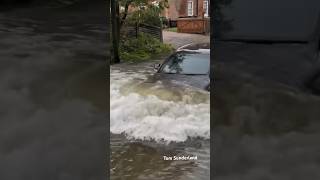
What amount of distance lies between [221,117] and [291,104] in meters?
0.41

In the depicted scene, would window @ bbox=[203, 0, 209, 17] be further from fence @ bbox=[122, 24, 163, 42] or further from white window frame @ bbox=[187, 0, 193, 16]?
fence @ bbox=[122, 24, 163, 42]

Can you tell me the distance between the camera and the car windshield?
10.7 feet

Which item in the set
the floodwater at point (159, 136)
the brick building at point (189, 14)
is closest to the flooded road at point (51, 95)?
the floodwater at point (159, 136)

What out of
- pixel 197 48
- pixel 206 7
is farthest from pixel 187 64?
pixel 206 7

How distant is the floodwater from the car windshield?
0.57ft

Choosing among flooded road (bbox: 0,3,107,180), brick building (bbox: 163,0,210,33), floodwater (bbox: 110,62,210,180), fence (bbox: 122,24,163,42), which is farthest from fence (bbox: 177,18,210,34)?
flooded road (bbox: 0,3,107,180)

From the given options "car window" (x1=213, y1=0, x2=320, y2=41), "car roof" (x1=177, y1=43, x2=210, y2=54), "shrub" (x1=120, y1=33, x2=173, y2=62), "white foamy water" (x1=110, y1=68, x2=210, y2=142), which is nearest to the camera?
"car window" (x1=213, y1=0, x2=320, y2=41)

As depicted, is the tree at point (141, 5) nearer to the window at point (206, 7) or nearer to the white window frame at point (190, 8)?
the white window frame at point (190, 8)

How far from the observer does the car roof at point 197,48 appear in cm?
319

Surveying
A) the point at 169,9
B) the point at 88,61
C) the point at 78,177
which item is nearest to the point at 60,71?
the point at 88,61

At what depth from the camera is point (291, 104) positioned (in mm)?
2928

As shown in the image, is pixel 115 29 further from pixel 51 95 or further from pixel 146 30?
pixel 51 95

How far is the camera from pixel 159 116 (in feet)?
10.2

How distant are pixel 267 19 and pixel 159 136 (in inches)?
37.5
